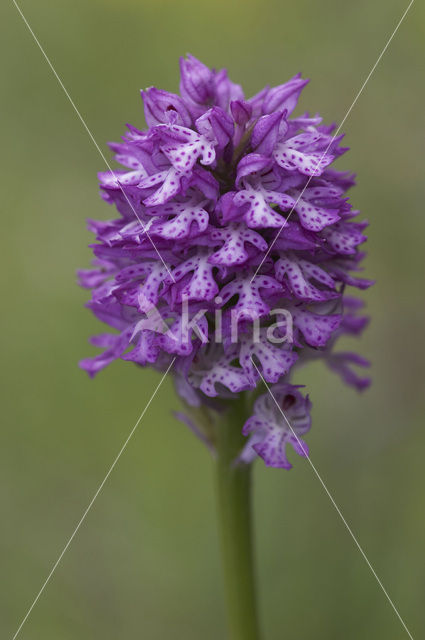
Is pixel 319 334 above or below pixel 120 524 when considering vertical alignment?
above

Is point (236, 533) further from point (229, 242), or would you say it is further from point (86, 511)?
point (86, 511)

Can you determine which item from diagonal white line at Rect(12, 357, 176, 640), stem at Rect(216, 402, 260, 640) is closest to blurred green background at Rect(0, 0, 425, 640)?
diagonal white line at Rect(12, 357, 176, 640)

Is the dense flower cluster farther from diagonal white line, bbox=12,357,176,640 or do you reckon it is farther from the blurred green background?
the blurred green background

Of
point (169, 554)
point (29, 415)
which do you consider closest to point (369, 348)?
point (169, 554)

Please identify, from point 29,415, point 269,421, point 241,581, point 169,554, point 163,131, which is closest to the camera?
point 163,131

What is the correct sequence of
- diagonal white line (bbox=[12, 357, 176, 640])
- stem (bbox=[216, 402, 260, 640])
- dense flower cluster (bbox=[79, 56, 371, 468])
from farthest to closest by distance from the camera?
1. diagonal white line (bbox=[12, 357, 176, 640])
2. stem (bbox=[216, 402, 260, 640])
3. dense flower cluster (bbox=[79, 56, 371, 468])

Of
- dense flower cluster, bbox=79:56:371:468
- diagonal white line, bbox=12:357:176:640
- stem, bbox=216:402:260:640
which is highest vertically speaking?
dense flower cluster, bbox=79:56:371:468

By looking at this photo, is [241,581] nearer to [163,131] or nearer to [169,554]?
→ [169,554]
